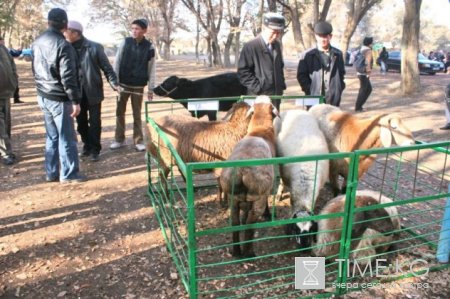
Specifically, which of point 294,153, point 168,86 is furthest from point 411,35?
point 294,153

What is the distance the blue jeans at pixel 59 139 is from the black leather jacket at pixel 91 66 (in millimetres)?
1036

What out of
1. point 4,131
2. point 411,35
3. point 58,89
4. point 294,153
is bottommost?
point 4,131

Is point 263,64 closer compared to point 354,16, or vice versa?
point 263,64

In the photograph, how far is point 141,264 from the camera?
11.9 ft

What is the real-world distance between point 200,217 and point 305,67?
2813mm

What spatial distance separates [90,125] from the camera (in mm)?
6465

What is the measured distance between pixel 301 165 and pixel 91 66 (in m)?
4.19

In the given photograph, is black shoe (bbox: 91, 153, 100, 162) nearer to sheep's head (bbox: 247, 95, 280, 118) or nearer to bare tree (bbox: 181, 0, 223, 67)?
sheep's head (bbox: 247, 95, 280, 118)

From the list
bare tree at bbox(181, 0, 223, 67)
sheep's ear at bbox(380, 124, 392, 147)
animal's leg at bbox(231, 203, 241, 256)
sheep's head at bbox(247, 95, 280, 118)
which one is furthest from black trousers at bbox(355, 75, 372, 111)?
bare tree at bbox(181, 0, 223, 67)

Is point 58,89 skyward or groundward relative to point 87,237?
skyward

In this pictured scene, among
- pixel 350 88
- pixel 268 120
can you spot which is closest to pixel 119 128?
pixel 268 120

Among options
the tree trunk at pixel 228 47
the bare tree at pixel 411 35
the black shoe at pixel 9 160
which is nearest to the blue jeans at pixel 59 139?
the black shoe at pixel 9 160

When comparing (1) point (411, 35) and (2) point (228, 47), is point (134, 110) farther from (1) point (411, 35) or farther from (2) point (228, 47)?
(2) point (228, 47)

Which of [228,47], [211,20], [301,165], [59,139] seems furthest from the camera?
[228,47]
